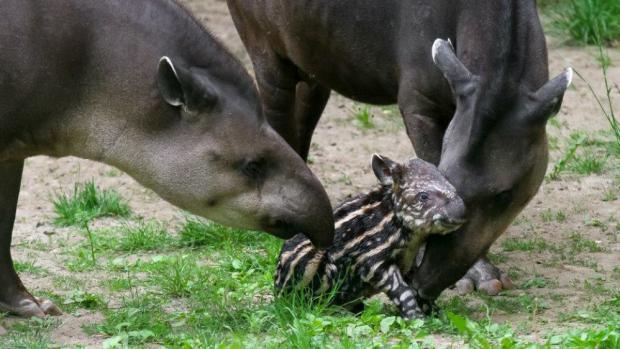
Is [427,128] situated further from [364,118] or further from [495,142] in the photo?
[364,118]

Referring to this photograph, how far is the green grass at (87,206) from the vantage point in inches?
374

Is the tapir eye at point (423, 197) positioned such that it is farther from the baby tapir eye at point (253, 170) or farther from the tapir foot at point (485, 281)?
the tapir foot at point (485, 281)

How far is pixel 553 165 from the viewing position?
1036 centimetres

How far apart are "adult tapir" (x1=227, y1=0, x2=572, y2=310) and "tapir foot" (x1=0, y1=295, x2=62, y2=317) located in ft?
6.72

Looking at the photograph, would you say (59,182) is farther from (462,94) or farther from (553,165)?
(462,94)

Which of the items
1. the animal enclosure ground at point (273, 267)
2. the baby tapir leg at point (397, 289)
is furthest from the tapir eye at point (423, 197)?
the animal enclosure ground at point (273, 267)

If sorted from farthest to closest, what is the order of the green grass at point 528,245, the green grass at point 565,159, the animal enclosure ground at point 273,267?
1. the green grass at point 565,159
2. the green grass at point 528,245
3. the animal enclosure ground at point 273,267

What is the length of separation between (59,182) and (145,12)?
13.4 ft

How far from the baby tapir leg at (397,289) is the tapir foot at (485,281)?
38.2 inches

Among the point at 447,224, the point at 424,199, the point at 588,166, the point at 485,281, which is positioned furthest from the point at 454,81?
the point at 588,166

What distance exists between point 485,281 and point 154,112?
88.3 inches

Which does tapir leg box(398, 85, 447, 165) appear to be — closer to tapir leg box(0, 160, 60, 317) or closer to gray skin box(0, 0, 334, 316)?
gray skin box(0, 0, 334, 316)

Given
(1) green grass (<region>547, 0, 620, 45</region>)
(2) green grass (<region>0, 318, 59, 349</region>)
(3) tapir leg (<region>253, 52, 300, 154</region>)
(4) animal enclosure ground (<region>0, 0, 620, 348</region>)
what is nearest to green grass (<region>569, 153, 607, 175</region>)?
(4) animal enclosure ground (<region>0, 0, 620, 348</region>)

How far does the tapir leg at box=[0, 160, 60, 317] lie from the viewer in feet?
24.0
